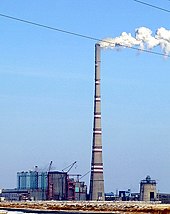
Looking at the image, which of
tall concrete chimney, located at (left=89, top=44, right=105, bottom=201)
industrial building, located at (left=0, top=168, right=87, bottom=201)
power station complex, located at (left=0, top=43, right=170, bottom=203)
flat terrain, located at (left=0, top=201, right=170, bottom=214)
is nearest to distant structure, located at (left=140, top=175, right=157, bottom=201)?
power station complex, located at (left=0, top=43, right=170, bottom=203)

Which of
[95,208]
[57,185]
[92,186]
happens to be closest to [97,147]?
[92,186]

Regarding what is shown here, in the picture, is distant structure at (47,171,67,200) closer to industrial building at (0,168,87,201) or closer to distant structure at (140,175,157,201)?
industrial building at (0,168,87,201)

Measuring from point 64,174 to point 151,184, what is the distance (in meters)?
27.8

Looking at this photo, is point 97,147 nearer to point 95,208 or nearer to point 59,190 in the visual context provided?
point 59,190

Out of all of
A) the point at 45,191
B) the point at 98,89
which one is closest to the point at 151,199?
the point at 45,191

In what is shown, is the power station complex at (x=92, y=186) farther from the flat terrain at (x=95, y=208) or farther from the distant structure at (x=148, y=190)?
the flat terrain at (x=95, y=208)

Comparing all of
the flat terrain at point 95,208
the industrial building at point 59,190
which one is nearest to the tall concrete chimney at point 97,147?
the industrial building at point 59,190

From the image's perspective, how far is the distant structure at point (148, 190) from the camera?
17975 cm

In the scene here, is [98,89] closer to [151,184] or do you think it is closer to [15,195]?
[151,184]

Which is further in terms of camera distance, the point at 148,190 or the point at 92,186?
the point at 148,190

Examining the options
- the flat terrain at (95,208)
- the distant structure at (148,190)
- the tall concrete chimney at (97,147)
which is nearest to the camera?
the flat terrain at (95,208)

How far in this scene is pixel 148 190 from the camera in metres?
180

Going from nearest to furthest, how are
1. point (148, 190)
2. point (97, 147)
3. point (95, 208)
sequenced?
1. point (95, 208)
2. point (97, 147)
3. point (148, 190)

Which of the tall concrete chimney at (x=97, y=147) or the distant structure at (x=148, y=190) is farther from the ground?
the tall concrete chimney at (x=97, y=147)
